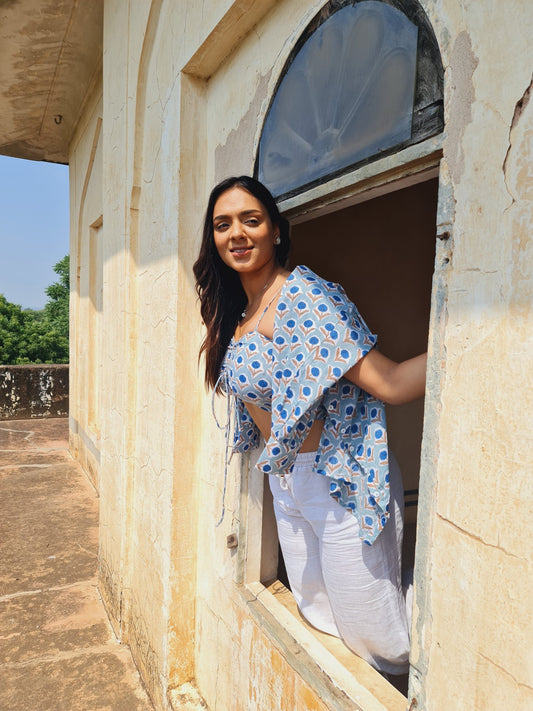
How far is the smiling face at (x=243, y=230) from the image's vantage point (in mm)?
1653

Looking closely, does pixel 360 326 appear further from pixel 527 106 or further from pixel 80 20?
pixel 80 20

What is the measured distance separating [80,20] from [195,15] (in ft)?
8.12

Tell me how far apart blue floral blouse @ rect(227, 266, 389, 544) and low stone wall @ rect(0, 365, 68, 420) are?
9.41 m

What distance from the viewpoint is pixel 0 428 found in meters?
8.86

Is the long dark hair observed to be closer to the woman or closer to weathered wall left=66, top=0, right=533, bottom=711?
the woman

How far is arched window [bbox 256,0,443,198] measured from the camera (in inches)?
45.7

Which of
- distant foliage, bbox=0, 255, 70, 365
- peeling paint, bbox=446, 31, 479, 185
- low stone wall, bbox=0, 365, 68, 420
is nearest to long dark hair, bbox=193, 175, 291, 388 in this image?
peeling paint, bbox=446, 31, 479, 185

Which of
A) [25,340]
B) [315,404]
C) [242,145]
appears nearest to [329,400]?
[315,404]

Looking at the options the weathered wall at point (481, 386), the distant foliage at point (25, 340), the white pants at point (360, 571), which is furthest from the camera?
the distant foliage at point (25, 340)

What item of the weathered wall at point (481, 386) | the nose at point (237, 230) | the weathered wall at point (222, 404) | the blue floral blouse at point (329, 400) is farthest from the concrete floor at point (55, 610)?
the nose at point (237, 230)

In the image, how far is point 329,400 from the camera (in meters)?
1.54

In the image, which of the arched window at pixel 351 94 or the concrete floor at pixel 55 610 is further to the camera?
the concrete floor at pixel 55 610

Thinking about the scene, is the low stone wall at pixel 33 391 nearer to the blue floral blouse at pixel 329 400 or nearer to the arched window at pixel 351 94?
the arched window at pixel 351 94

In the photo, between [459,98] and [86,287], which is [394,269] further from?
[86,287]
